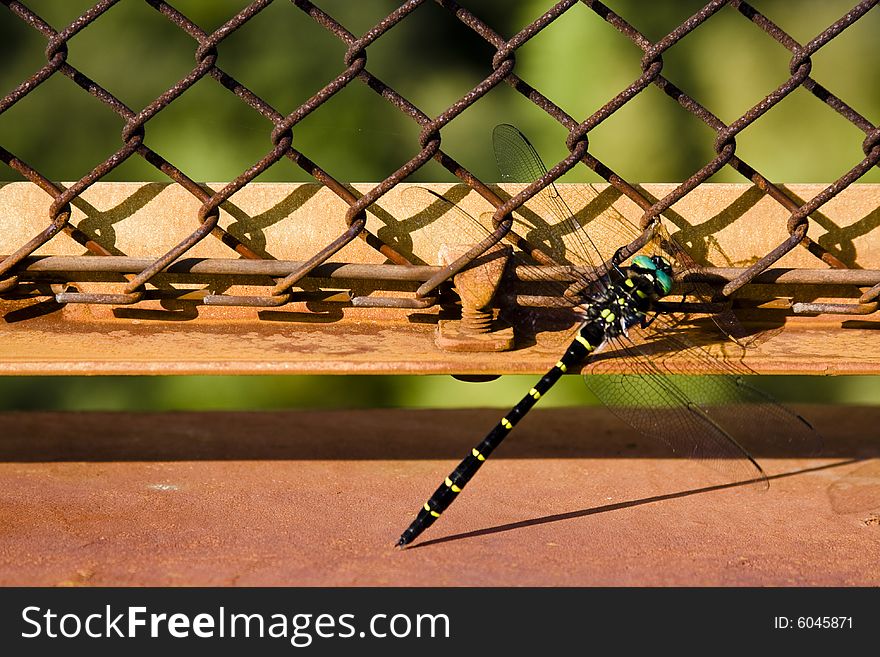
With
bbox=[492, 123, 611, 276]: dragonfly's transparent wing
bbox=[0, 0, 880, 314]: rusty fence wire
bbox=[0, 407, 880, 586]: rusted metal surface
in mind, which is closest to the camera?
bbox=[0, 407, 880, 586]: rusted metal surface

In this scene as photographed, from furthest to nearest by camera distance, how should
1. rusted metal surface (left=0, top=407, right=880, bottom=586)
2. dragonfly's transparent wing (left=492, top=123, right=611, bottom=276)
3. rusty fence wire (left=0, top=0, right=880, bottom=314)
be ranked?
dragonfly's transparent wing (left=492, top=123, right=611, bottom=276), rusty fence wire (left=0, top=0, right=880, bottom=314), rusted metal surface (left=0, top=407, right=880, bottom=586)

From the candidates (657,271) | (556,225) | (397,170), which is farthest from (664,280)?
(397,170)

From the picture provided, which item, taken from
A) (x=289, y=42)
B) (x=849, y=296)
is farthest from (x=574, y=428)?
(x=289, y=42)

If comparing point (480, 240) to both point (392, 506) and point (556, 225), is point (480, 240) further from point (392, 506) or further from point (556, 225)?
point (392, 506)

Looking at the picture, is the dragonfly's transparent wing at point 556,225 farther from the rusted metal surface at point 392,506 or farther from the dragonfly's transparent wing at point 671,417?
the rusted metal surface at point 392,506

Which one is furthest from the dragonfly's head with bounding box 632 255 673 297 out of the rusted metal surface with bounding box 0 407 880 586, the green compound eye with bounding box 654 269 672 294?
the rusted metal surface with bounding box 0 407 880 586

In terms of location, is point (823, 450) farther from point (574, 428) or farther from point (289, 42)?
point (289, 42)

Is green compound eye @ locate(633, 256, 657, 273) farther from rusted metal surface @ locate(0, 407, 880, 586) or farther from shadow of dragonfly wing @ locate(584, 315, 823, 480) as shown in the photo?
rusted metal surface @ locate(0, 407, 880, 586)
